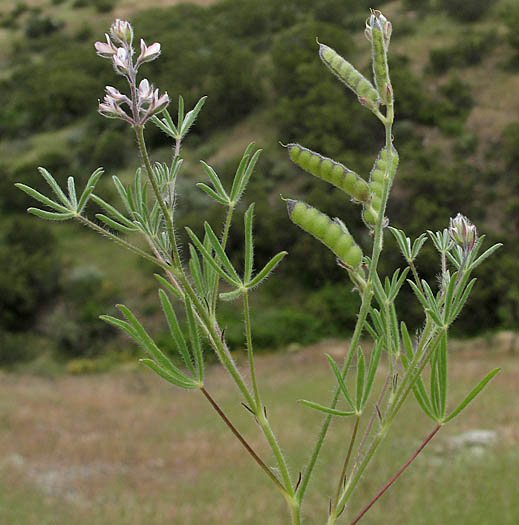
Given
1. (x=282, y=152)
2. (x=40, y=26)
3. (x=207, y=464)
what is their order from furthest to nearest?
(x=40, y=26) < (x=282, y=152) < (x=207, y=464)

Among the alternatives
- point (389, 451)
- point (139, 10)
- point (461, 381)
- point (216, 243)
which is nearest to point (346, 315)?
point (461, 381)

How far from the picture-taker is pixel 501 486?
4.98m

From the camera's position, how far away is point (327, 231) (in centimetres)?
68

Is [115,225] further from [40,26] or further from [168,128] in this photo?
[40,26]

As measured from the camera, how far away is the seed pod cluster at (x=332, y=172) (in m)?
0.69

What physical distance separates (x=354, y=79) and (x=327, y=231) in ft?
0.59

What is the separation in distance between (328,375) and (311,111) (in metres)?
19.6

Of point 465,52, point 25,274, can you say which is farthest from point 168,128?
point 465,52

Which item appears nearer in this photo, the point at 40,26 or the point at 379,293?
the point at 379,293

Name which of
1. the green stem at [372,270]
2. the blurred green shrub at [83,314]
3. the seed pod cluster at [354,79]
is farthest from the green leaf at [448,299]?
the blurred green shrub at [83,314]

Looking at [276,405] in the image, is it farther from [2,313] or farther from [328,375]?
[2,313]

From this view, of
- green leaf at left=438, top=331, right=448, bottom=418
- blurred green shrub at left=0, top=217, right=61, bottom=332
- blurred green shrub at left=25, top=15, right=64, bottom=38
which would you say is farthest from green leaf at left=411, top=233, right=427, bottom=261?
blurred green shrub at left=25, top=15, right=64, bottom=38

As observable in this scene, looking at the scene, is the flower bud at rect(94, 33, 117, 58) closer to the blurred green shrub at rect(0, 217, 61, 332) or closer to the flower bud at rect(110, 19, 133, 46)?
the flower bud at rect(110, 19, 133, 46)

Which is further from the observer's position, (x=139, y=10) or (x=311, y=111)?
(x=139, y=10)
